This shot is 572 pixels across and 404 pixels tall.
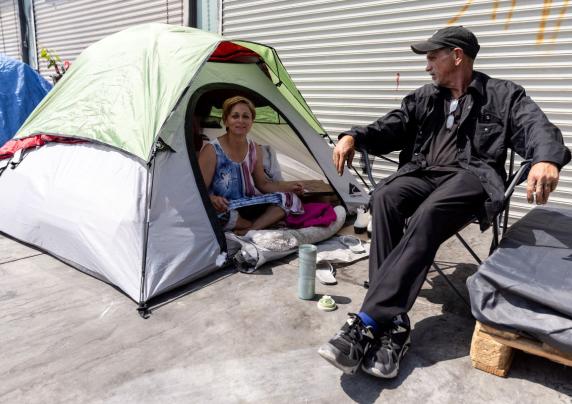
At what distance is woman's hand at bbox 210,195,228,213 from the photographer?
337 cm

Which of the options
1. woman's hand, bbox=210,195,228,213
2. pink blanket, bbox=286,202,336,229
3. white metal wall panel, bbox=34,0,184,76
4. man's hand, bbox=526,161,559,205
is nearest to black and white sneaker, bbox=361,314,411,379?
man's hand, bbox=526,161,559,205

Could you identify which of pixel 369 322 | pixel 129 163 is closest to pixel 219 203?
pixel 129 163

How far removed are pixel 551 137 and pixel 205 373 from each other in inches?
79.5

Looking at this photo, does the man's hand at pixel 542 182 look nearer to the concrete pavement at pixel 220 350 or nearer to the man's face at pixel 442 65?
the concrete pavement at pixel 220 350

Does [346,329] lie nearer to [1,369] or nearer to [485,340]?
[485,340]

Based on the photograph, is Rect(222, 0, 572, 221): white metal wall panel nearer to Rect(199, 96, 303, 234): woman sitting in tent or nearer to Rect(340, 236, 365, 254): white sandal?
Rect(340, 236, 365, 254): white sandal

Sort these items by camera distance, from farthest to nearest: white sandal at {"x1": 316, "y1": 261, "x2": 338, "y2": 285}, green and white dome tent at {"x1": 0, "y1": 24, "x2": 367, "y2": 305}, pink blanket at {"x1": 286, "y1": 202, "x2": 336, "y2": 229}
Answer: pink blanket at {"x1": 286, "y1": 202, "x2": 336, "y2": 229}
white sandal at {"x1": 316, "y1": 261, "x2": 338, "y2": 285}
green and white dome tent at {"x1": 0, "y1": 24, "x2": 367, "y2": 305}

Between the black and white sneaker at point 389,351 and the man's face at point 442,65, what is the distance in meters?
1.47

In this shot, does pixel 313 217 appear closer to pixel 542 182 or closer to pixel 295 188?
pixel 295 188

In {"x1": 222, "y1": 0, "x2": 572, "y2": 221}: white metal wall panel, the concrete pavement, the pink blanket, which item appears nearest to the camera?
the concrete pavement

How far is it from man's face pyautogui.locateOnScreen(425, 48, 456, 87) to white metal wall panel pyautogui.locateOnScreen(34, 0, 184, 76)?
→ 528cm

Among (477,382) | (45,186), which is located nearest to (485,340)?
(477,382)

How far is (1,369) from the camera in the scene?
2004mm

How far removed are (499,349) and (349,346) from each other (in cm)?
67
